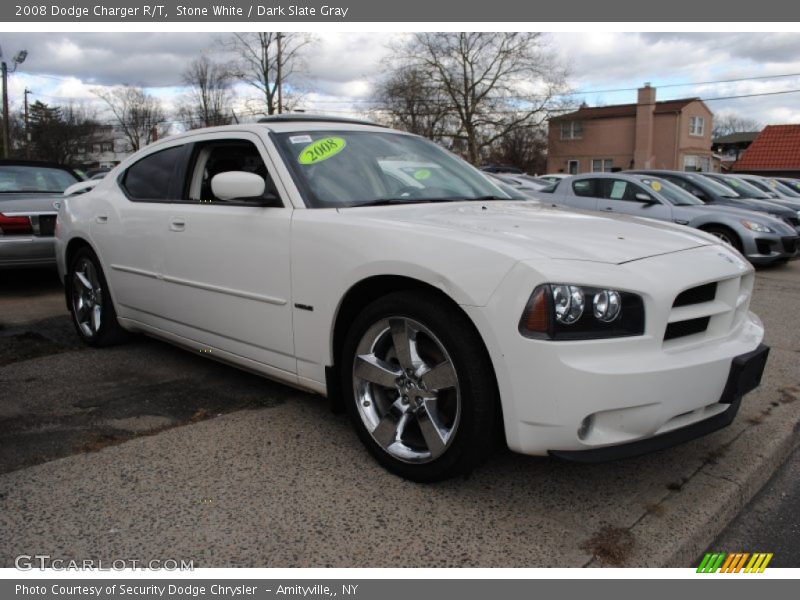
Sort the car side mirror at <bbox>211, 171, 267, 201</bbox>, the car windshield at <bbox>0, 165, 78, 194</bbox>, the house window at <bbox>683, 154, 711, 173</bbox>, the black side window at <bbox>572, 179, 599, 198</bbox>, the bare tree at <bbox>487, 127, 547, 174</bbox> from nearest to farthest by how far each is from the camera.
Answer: the car side mirror at <bbox>211, 171, 267, 201</bbox> < the car windshield at <bbox>0, 165, 78, 194</bbox> < the black side window at <bbox>572, 179, 599, 198</bbox> < the bare tree at <bbox>487, 127, 547, 174</bbox> < the house window at <bbox>683, 154, 711, 173</bbox>

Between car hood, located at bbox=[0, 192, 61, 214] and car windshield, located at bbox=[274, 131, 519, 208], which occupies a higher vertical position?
car windshield, located at bbox=[274, 131, 519, 208]

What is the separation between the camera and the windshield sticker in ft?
11.6

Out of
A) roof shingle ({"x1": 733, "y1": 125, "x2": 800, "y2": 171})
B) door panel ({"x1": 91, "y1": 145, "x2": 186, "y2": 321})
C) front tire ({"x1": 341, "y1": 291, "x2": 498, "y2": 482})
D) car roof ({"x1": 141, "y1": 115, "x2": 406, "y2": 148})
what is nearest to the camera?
front tire ({"x1": 341, "y1": 291, "x2": 498, "y2": 482})

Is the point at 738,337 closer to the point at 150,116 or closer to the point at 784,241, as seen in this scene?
the point at 784,241

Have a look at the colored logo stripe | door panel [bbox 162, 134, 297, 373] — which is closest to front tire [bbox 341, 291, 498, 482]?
door panel [bbox 162, 134, 297, 373]

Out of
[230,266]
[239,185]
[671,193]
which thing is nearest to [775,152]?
[671,193]

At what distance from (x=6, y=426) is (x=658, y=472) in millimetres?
3268

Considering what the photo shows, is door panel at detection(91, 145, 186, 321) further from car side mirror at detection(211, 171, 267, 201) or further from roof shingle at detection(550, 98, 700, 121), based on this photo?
roof shingle at detection(550, 98, 700, 121)

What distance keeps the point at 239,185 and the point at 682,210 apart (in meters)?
8.52

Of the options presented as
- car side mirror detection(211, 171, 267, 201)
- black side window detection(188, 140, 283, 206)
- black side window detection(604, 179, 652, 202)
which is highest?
black side window detection(188, 140, 283, 206)

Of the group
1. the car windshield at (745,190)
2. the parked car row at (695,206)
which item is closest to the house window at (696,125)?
the car windshield at (745,190)

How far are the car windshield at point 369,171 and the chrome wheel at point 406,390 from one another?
0.80 m

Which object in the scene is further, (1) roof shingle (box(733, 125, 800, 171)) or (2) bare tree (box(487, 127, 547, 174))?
(2) bare tree (box(487, 127, 547, 174))

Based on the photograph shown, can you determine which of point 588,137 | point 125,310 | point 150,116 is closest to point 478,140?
point 588,137
